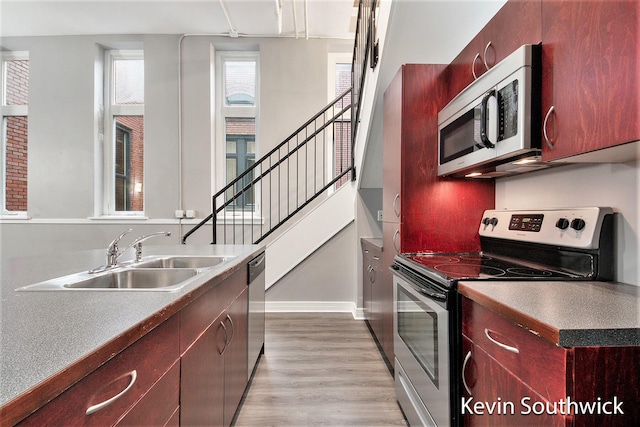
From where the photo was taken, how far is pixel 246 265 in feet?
6.66

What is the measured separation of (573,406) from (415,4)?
6.64ft

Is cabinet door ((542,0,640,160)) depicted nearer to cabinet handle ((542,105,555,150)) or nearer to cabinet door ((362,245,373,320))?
cabinet handle ((542,105,555,150))

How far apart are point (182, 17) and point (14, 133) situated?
3002 millimetres

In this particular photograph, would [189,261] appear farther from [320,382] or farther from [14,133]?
[14,133]

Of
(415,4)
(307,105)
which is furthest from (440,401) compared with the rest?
(307,105)

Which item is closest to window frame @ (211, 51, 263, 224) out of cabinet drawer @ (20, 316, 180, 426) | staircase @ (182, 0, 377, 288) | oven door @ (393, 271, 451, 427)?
staircase @ (182, 0, 377, 288)

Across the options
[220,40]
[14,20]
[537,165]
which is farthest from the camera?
[220,40]

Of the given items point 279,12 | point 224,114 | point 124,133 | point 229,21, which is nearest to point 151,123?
point 124,133

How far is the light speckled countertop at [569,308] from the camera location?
2.38ft

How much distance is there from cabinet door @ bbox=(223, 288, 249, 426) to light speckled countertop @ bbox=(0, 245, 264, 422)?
480 mm

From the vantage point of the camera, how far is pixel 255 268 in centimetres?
228

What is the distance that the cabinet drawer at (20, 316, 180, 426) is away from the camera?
543 millimetres

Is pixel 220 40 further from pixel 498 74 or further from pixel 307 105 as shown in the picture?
pixel 498 74

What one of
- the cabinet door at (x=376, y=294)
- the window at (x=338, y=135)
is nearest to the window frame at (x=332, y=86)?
the window at (x=338, y=135)
